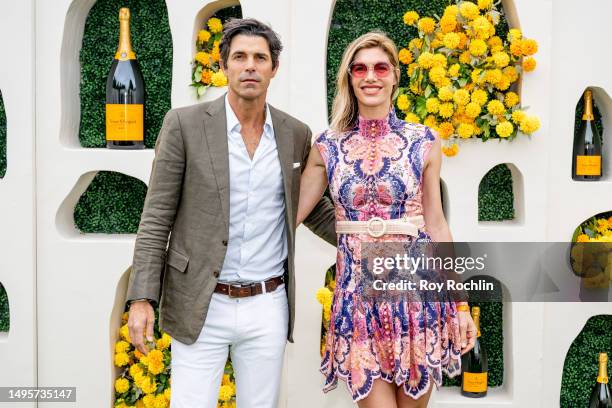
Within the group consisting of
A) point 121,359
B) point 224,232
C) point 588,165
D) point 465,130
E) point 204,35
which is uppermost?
point 204,35

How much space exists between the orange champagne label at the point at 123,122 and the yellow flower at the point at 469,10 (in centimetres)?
117

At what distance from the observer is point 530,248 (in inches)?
91.4

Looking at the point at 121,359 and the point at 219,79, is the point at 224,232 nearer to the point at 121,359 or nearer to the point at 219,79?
the point at 219,79

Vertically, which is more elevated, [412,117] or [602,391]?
[412,117]

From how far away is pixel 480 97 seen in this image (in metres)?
2.22

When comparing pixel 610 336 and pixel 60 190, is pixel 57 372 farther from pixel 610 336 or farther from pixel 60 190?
pixel 610 336

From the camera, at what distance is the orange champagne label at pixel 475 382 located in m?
2.41

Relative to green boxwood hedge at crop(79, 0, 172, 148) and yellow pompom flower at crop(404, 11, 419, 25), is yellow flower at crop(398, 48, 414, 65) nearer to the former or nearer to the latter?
yellow pompom flower at crop(404, 11, 419, 25)

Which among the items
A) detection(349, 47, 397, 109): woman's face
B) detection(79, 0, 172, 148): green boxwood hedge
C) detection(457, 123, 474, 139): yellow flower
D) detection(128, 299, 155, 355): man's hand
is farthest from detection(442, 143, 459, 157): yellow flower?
detection(128, 299, 155, 355): man's hand

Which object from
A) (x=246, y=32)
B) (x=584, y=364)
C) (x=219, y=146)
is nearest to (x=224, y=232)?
(x=219, y=146)

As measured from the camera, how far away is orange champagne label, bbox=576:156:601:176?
2367mm

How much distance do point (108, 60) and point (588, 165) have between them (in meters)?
1.79

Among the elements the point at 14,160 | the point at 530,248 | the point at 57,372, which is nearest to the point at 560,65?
the point at 530,248

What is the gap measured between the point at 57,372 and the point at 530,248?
175 centimetres
